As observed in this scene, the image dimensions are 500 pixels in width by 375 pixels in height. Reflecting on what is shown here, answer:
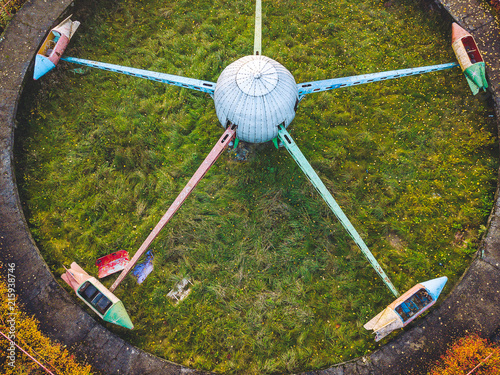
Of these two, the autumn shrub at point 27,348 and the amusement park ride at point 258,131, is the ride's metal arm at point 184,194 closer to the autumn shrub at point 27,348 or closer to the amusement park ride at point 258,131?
the amusement park ride at point 258,131

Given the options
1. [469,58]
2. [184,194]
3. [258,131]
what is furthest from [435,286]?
[469,58]

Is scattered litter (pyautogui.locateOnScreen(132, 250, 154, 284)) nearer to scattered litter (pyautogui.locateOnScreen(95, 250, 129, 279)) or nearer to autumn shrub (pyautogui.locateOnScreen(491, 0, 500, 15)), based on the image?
scattered litter (pyautogui.locateOnScreen(95, 250, 129, 279))

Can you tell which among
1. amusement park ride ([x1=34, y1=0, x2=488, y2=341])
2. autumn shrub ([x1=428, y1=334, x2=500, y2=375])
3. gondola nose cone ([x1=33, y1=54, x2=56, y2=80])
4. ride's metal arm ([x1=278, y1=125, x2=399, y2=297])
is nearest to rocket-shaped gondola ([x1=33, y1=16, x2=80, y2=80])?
gondola nose cone ([x1=33, y1=54, x2=56, y2=80])

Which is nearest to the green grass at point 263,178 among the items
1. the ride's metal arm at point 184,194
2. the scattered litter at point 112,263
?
the scattered litter at point 112,263

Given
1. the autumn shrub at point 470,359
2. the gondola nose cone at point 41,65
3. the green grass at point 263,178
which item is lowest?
the autumn shrub at point 470,359

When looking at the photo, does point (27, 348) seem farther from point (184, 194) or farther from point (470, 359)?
point (470, 359)

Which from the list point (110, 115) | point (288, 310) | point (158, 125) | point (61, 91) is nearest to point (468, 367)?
point (288, 310)
